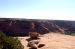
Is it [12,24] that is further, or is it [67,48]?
[12,24]

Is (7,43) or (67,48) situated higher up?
(7,43)

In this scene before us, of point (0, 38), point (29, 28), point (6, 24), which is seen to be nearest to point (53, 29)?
point (29, 28)

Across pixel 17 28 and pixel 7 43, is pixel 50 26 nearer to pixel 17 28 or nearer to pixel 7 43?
pixel 17 28

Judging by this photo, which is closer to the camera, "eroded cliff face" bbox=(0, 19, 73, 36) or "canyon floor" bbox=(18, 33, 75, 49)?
"canyon floor" bbox=(18, 33, 75, 49)

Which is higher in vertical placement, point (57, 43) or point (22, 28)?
point (57, 43)

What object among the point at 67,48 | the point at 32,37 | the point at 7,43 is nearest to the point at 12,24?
the point at 32,37

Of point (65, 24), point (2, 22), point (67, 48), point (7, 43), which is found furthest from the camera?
point (65, 24)

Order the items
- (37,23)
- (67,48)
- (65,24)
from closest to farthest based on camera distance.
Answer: (67,48), (37,23), (65,24)

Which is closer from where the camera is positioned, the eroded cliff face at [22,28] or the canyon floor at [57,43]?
the canyon floor at [57,43]

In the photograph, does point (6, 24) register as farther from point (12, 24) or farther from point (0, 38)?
point (0, 38)

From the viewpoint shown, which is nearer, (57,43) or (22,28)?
(57,43)
